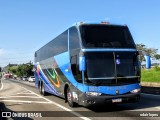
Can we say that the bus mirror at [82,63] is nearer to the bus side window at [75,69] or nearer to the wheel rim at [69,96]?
the bus side window at [75,69]

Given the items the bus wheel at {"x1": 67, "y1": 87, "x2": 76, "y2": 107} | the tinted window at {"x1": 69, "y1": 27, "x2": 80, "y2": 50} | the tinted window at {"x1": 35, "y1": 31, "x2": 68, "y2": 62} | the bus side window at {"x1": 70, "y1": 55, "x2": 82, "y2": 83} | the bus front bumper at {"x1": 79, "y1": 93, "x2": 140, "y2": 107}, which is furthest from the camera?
the tinted window at {"x1": 35, "y1": 31, "x2": 68, "y2": 62}

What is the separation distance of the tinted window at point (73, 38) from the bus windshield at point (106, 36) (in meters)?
0.54

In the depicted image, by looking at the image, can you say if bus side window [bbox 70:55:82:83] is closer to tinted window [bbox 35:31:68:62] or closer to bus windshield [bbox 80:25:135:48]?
bus windshield [bbox 80:25:135:48]

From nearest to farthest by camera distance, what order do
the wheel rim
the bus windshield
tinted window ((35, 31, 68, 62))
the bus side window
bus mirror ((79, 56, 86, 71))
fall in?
1. bus mirror ((79, 56, 86, 71))
2. the bus windshield
3. the bus side window
4. the wheel rim
5. tinted window ((35, 31, 68, 62))

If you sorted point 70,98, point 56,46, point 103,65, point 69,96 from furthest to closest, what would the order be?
1. point 56,46
2. point 69,96
3. point 70,98
4. point 103,65

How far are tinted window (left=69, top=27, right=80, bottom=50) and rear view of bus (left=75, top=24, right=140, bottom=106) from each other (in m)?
0.54

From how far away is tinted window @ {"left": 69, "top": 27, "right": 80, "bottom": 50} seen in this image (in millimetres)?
15064

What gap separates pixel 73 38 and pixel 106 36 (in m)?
1.74

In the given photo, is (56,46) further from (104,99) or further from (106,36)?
(104,99)

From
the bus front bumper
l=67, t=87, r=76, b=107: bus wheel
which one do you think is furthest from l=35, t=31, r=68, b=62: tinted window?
the bus front bumper

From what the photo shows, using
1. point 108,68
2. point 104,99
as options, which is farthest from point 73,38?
point 104,99

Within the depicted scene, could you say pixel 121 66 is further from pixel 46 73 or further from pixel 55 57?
pixel 46 73

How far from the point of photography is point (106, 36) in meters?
14.7

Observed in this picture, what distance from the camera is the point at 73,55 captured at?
51.2ft
